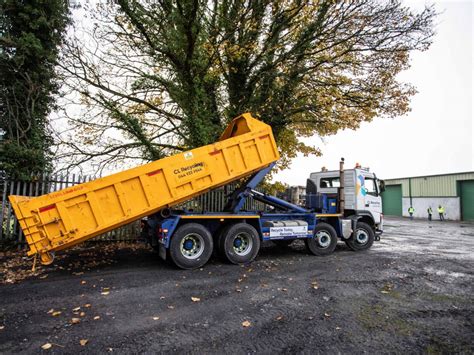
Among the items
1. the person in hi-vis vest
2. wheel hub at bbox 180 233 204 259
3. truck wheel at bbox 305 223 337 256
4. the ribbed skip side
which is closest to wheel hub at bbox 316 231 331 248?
truck wheel at bbox 305 223 337 256

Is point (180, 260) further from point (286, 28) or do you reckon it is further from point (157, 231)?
point (286, 28)

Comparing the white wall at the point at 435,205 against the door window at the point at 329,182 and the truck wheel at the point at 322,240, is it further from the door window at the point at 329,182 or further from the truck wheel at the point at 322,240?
the truck wheel at the point at 322,240

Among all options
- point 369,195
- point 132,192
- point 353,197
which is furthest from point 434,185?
point 132,192

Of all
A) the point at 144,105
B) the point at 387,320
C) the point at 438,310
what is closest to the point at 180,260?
the point at 387,320

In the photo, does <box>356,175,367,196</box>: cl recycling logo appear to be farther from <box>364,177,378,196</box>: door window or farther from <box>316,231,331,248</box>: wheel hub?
<box>316,231,331,248</box>: wheel hub

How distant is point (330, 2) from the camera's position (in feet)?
32.2

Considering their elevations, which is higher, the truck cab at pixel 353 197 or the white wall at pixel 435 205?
the truck cab at pixel 353 197

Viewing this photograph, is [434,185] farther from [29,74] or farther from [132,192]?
[29,74]

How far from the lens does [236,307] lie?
4.32 metres

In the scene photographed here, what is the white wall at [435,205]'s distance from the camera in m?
27.2

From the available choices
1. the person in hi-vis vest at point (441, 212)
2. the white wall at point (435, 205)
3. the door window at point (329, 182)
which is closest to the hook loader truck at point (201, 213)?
the door window at point (329, 182)

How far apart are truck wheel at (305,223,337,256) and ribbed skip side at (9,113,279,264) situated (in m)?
2.79

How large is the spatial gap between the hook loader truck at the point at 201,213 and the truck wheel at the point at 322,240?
0.03m

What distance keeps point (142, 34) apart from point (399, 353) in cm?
1076
